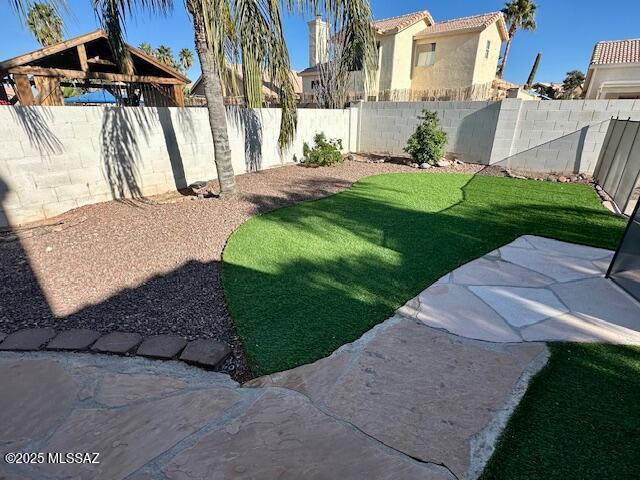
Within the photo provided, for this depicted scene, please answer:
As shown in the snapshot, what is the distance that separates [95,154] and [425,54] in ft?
62.9

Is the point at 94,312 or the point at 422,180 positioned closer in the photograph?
the point at 94,312

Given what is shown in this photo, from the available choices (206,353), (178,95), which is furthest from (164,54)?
(206,353)

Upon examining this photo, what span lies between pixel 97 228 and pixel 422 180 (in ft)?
22.4

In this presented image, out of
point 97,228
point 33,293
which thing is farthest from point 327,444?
point 97,228

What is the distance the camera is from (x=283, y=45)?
205 inches

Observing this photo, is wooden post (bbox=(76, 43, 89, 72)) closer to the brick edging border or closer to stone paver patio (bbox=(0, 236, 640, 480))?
the brick edging border

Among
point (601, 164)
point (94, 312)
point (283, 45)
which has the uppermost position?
point (283, 45)

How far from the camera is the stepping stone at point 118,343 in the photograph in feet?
7.76

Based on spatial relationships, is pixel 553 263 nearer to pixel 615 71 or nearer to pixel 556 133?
pixel 556 133

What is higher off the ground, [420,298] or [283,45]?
[283,45]

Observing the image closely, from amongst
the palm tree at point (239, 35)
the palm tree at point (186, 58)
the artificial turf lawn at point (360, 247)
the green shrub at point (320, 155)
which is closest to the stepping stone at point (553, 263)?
the artificial turf lawn at point (360, 247)

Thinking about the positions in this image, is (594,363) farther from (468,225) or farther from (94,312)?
(94,312)

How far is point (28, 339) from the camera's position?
2.46m

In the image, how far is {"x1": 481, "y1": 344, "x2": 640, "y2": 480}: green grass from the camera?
149 cm
